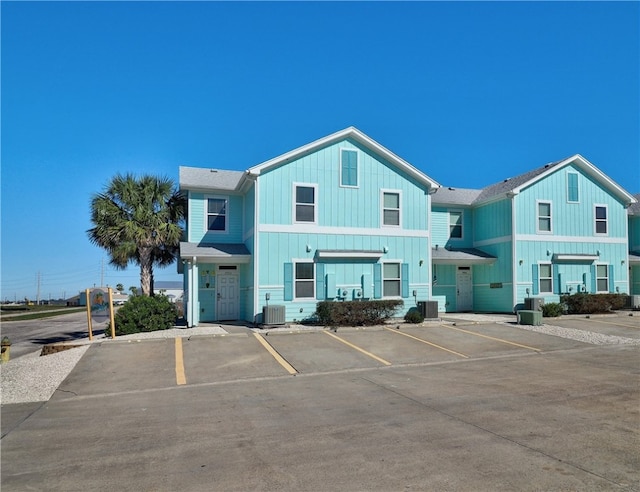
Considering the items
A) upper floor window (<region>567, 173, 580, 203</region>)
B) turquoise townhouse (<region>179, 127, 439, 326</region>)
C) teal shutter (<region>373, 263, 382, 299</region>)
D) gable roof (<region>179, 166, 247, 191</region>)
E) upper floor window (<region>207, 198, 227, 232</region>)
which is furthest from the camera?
upper floor window (<region>567, 173, 580, 203</region>)

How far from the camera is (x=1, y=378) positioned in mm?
10656

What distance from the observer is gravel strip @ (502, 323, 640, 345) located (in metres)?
14.9

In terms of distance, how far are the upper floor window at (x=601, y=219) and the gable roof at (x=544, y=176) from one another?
3.69 feet

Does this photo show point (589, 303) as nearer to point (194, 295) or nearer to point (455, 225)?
point (455, 225)

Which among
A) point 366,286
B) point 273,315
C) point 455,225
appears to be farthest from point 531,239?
point 273,315

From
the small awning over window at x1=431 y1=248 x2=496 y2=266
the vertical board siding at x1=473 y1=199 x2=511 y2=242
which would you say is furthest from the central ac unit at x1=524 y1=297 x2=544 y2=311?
the vertical board siding at x1=473 y1=199 x2=511 y2=242

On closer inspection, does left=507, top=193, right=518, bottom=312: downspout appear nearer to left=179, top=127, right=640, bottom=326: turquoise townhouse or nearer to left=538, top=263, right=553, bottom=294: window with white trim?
left=179, top=127, right=640, bottom=326: turquoise townhouse

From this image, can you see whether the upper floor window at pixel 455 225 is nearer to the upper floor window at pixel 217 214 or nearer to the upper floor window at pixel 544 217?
the upper floor window at pixel 544 217

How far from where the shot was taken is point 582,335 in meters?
15.9

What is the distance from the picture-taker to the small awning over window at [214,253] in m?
17.5

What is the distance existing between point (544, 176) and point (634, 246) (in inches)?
412

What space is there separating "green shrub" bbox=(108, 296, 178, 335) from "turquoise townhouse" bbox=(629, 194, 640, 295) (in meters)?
25.6

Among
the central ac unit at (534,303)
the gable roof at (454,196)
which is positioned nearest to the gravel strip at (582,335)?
the central ac unit at (534,303)

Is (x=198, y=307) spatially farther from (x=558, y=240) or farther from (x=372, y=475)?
(x=558, y=240)
